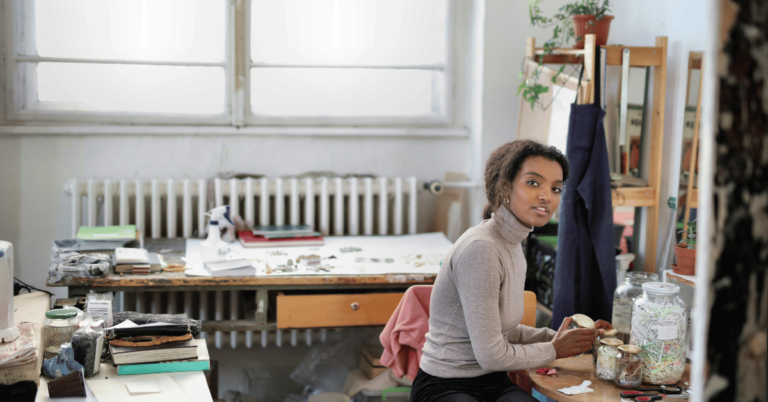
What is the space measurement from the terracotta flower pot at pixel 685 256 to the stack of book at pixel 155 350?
1573 mm

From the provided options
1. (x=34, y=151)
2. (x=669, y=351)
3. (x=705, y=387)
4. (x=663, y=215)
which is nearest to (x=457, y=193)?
(x=663, y=215)

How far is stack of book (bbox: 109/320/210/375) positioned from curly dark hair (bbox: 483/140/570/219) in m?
0.89

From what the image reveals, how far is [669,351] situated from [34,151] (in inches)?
114

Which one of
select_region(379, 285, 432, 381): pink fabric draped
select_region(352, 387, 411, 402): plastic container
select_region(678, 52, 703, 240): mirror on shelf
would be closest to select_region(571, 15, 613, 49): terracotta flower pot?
select_region(678, 52, 703, 240): mirror on shelf

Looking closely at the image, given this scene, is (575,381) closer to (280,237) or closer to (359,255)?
(359,255)

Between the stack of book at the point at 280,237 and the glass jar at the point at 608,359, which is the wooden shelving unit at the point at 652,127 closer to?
the glass jar at the point at 608,359

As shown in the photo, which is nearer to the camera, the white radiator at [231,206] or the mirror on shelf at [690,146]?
the mirror on shelf at [690,146]

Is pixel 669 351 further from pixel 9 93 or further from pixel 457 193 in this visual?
pixel 9 93

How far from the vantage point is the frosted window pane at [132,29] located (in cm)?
309

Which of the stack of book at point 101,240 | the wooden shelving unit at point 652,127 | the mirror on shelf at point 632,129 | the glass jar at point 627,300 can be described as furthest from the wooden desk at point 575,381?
the stack of book at point 101,240

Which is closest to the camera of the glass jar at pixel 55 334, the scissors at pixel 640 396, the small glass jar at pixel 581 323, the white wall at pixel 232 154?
the scissors at pixel 640 396

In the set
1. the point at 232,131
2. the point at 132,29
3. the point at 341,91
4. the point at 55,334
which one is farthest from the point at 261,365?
the point at 132,29

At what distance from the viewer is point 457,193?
341 centimetres

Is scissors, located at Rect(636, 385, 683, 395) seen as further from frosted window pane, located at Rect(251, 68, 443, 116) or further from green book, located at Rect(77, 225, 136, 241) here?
frosted window pane, located at Rect(251, 68, 443, 116)
